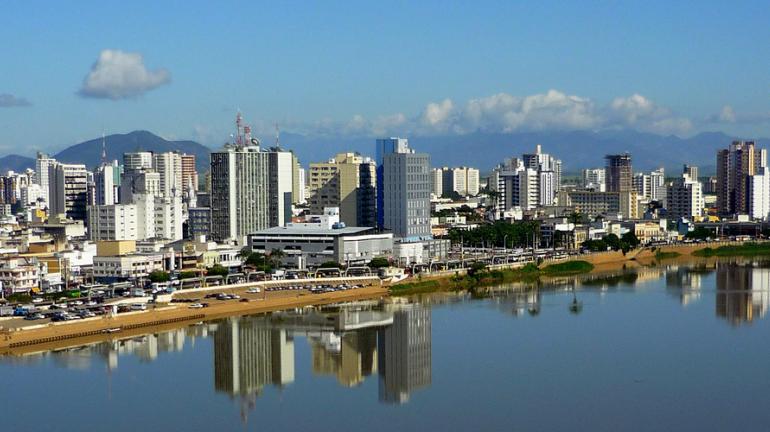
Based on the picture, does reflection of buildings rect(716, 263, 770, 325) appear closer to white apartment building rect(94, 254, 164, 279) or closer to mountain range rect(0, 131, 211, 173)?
white apartment building rect(94, 254, 164, 279)

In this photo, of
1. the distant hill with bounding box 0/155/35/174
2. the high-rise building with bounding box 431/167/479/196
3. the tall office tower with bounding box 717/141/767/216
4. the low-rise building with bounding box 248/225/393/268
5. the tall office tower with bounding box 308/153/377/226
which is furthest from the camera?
the distant hill with bounding box 0/155/35/174

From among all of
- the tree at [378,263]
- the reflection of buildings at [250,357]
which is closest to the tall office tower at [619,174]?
the tree at [378,263]

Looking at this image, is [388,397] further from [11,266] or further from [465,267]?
[465,267]

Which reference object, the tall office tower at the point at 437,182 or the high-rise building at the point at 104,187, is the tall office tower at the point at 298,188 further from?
the tall office tower at the point at 437,182

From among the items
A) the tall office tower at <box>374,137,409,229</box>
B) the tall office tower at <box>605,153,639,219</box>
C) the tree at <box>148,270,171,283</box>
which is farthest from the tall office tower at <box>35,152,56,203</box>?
the tall office tower at <box>605,153,639,219</box>

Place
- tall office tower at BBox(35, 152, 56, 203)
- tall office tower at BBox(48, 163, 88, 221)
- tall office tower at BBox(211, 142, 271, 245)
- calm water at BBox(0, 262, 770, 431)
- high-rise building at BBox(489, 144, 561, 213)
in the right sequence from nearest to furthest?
calm water at BBox(0, 262, 770, 431) → tall office tower at BBox(211, 142, 271, 245) → tall office tower at BBox(48, 163, 88, 221) → tall office tower at BBox(35, 152, 56, 203) → high-rise building at BBox(489, 144, 561, 213)

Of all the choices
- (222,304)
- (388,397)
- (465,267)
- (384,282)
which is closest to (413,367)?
(388,397)
